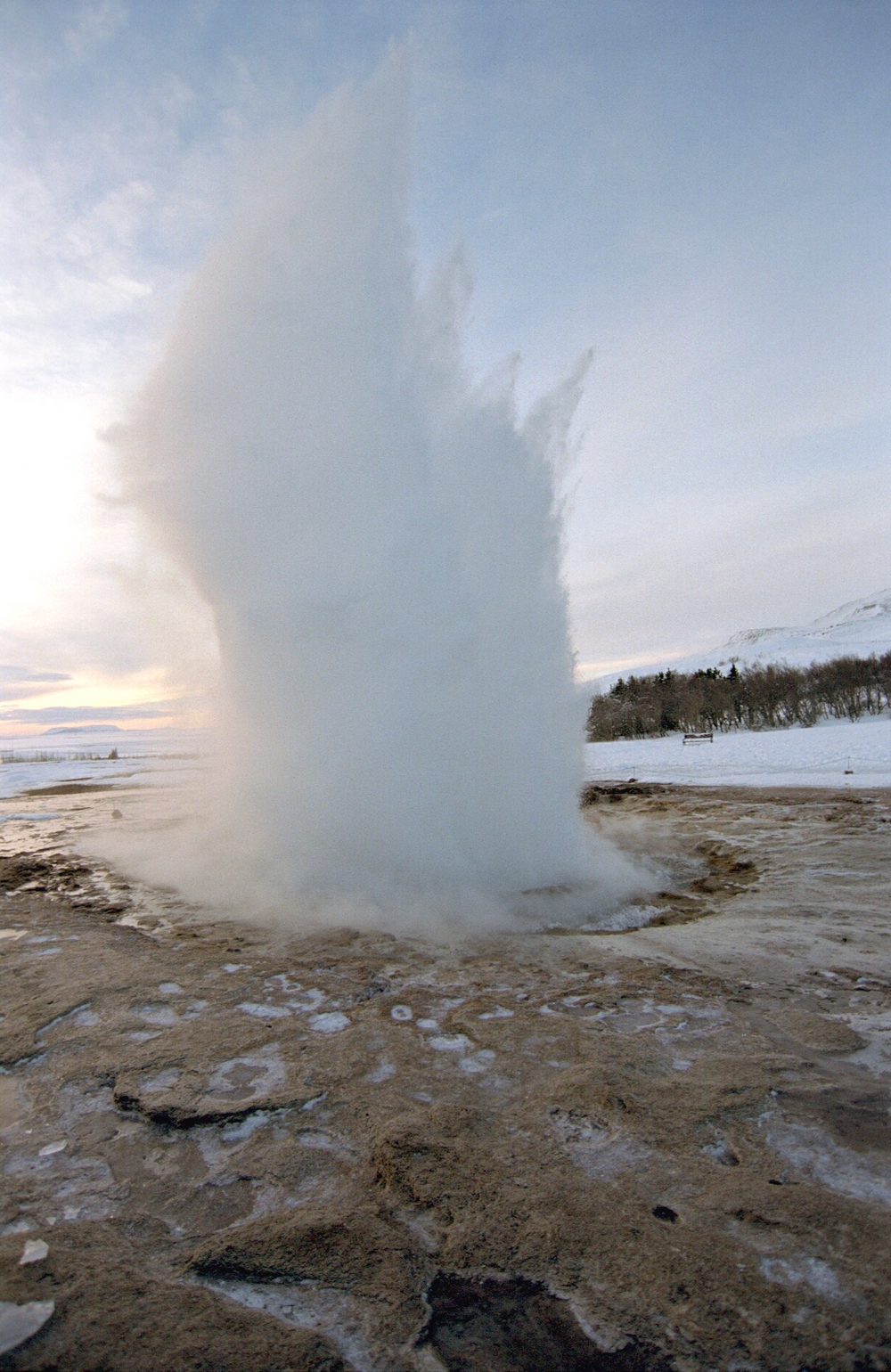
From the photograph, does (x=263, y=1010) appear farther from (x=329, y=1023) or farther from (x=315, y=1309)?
(x=315, y=1309)

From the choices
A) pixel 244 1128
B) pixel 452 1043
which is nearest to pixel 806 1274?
pixel 452 1043

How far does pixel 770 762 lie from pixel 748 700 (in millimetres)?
35122

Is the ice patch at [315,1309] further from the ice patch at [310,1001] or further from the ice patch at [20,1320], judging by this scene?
the ice patch at [310,1001]

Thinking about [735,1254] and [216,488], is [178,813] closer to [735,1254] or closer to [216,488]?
[216,488]

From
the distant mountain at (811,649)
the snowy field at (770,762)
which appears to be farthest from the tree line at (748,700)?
the distant mountain at (811,649)

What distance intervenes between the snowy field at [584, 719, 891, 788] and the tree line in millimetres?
17940

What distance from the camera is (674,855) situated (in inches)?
386

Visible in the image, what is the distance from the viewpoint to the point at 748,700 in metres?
56.9

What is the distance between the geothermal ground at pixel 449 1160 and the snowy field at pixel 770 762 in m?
12.4

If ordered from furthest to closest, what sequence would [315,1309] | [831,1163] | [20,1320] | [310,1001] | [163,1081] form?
1. [310,1001]
2. [163,1081]
3. [831,1163]
4. [315,1309]
5. [20,1320]

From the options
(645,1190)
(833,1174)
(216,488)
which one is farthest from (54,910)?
(833,1174)

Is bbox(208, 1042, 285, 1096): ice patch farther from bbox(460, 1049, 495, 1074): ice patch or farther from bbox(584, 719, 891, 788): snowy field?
bbox(584, 719, 891, 788): snowy field

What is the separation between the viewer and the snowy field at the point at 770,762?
1992 cm

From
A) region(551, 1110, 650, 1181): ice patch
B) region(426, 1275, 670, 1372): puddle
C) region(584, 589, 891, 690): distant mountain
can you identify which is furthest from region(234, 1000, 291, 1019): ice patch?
region(584, 589, 891, 690): distant mountain
